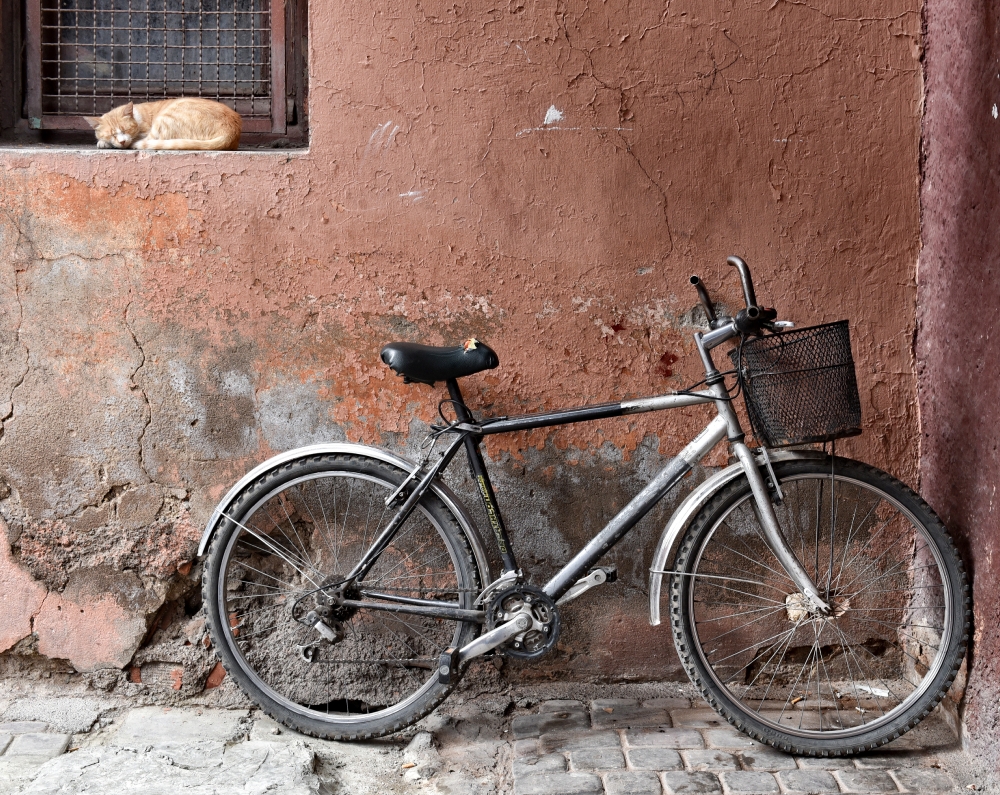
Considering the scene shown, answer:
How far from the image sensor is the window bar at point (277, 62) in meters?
3.71

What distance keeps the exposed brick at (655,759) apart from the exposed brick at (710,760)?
0.03 m

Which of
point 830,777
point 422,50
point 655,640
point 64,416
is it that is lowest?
point 830,777

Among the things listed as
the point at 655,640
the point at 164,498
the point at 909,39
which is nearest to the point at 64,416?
the point at 164,498

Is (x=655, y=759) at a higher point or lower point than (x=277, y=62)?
lower

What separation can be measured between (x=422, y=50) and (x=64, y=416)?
1831mm

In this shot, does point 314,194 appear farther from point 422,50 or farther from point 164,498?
point 164,498

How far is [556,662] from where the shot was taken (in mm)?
3574

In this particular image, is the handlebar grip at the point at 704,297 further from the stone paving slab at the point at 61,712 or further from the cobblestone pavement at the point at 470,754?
the stone paving slab at the point at 61,712

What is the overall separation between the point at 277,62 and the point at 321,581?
2.00 metres

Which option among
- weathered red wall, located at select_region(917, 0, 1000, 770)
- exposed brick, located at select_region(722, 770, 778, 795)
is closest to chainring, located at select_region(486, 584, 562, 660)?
exposed brick, located at select_region(722, 770, 778, 795)

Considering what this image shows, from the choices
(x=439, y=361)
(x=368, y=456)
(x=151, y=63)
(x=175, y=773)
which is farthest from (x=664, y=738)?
(x=151, y=63)

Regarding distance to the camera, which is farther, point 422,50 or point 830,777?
point 422,50

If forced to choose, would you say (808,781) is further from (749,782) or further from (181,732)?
(181,732)

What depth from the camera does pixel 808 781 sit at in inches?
116
